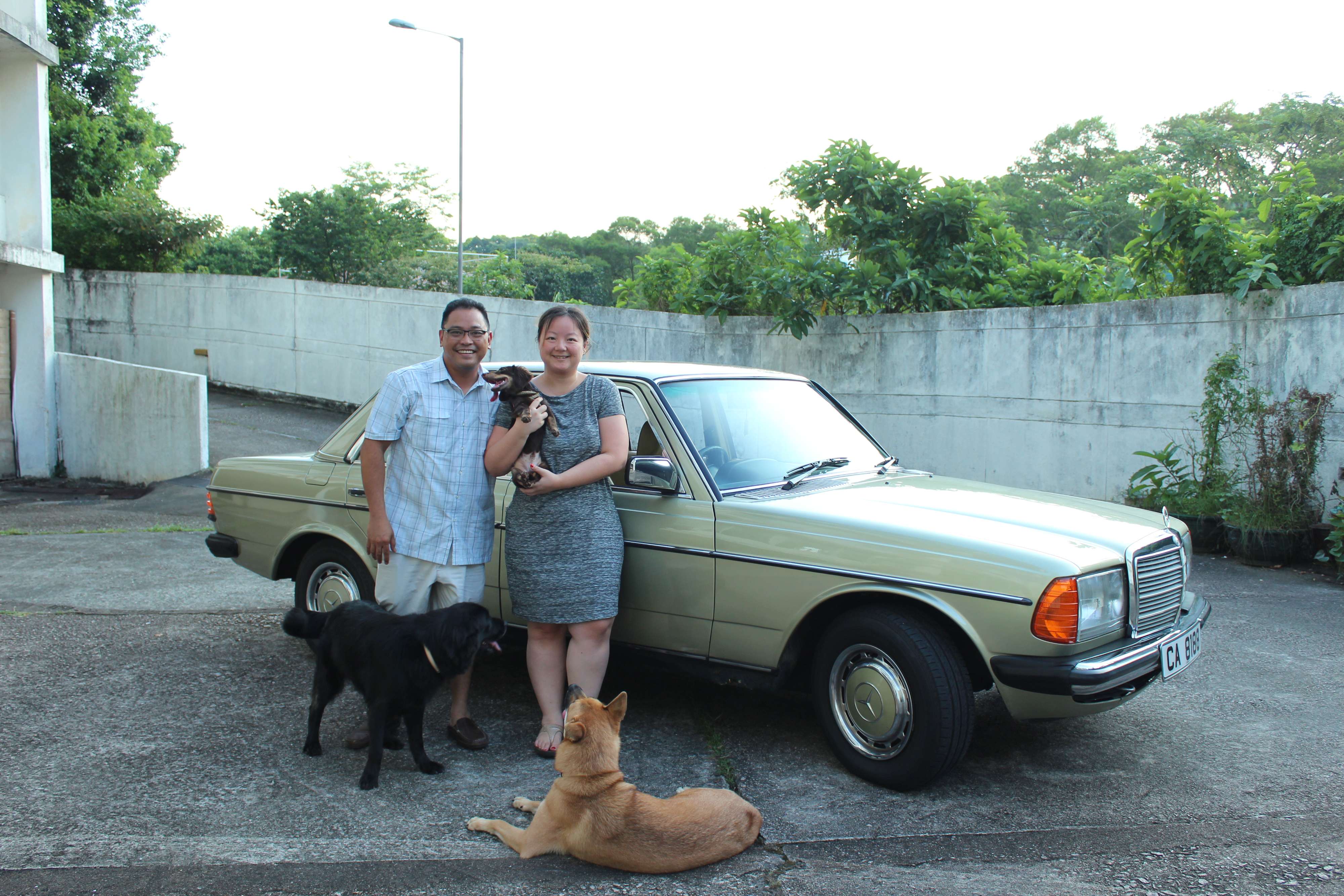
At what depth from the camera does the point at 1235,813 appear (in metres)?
3.57

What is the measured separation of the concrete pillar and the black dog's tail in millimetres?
10237

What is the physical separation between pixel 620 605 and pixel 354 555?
1498 millimetres

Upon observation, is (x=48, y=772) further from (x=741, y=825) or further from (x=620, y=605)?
(x=741, y=825)

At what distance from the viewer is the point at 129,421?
39.6 feet

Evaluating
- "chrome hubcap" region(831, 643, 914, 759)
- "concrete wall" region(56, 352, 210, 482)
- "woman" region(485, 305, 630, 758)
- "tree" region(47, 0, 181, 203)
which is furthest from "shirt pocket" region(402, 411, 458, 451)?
"tree" region(47, 0, 181, 203)

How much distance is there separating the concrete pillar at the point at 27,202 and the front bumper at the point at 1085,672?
1239 cm

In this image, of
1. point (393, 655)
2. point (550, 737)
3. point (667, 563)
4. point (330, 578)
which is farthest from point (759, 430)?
point (330, 578)

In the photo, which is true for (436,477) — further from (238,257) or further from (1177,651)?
(238,257)

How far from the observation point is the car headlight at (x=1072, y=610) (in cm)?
334

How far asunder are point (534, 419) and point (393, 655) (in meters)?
1.01

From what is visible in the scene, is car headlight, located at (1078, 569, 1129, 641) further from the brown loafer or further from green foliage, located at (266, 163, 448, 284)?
green foliage, located at (266, 163, 448, 284)

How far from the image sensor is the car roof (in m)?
4.56

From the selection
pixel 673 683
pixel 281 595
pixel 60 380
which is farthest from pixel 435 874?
pixel 60 380

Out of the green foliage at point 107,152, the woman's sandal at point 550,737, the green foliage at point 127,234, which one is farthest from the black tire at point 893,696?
the green foliage at point 127,234
